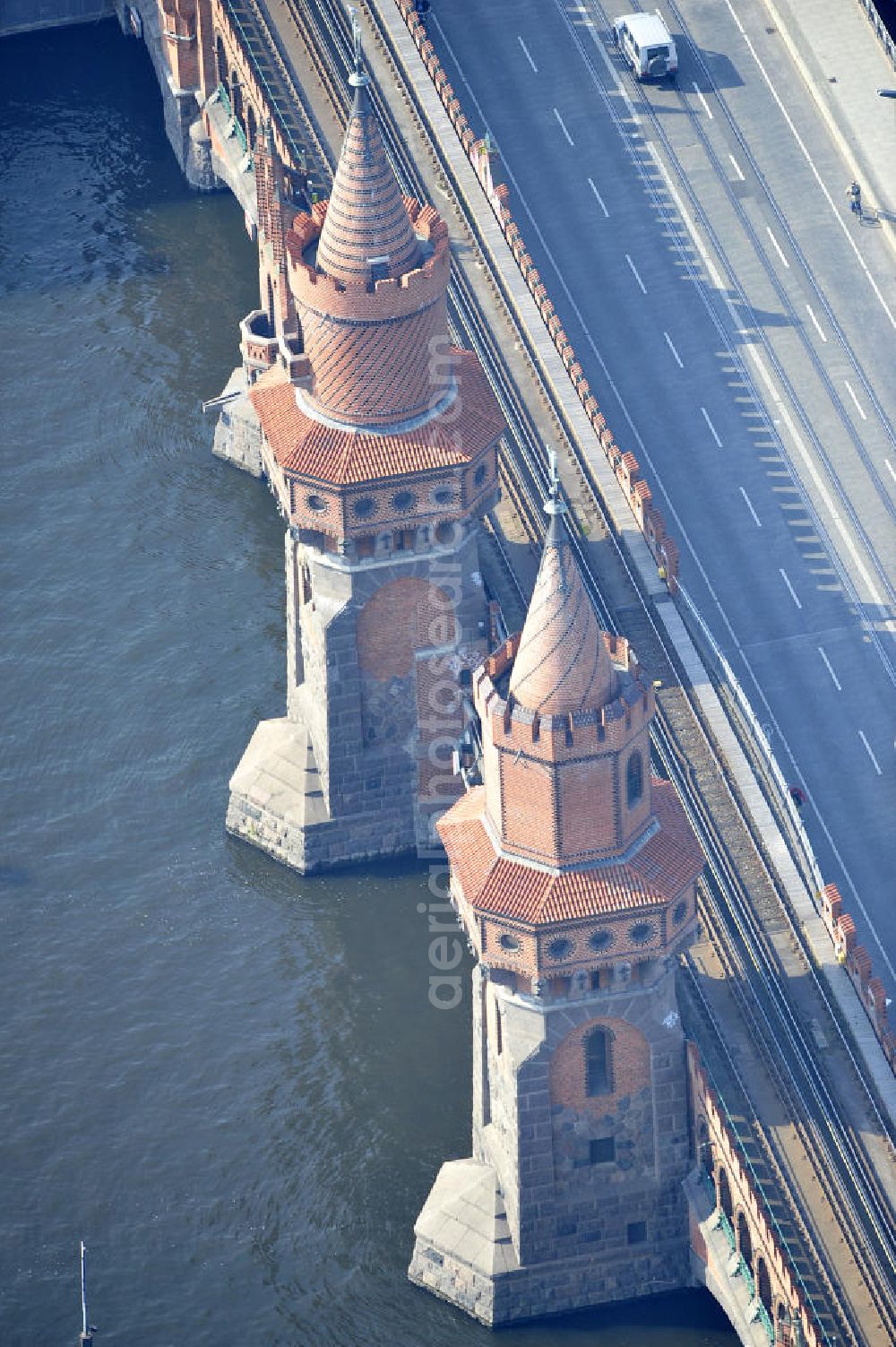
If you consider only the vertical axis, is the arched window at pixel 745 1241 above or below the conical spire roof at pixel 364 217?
below

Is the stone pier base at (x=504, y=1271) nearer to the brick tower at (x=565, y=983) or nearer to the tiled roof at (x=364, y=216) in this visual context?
the brick tower at (x=565, y=983)

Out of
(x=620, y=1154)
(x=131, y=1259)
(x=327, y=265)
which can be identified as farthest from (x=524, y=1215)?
(x=327, y=265)

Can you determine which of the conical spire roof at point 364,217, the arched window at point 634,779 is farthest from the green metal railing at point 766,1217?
the conical spire roof at point 364,217

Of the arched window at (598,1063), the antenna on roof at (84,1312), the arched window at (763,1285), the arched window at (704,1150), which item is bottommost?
the antenna on roof at (84,1312)

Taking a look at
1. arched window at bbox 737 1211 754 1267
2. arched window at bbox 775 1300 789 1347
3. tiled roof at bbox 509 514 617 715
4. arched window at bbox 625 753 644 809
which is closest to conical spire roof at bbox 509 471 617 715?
tiled roof at bbox 509 514 617 715

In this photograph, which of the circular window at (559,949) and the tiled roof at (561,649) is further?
the circular window at (559,949)
